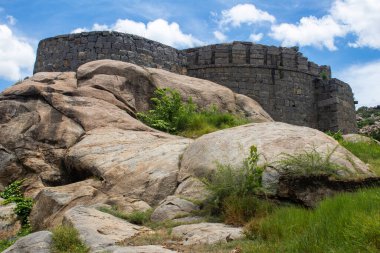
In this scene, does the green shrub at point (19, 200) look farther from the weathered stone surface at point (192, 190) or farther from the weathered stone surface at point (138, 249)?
the weathered stone surface at point (138, 249)

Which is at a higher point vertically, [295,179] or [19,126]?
[19,126]

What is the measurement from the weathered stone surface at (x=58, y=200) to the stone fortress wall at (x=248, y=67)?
7.76 metres

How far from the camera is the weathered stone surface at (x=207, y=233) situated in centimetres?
500

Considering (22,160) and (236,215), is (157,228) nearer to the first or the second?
(236,215)

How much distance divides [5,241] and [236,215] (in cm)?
357

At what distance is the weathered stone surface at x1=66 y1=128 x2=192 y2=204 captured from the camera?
7.13 m

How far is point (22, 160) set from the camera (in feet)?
30.2

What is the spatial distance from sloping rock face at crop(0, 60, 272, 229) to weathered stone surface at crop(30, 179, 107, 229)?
14 millimetres

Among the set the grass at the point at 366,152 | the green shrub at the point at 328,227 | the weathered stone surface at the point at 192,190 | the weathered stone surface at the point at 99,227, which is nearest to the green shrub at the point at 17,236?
the weathered stone surface at the point at 99,227

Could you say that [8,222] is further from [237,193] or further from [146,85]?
[146,85]

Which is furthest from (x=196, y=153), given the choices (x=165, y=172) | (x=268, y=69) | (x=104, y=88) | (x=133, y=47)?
(x=268, y=69)

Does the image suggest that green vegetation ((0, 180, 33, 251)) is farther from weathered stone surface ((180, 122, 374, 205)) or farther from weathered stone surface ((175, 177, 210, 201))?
weathered stone surface ((180, 122, 374, 205))

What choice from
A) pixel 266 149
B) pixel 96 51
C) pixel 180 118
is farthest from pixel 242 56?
pixel 266 149

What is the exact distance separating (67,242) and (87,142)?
4072mm
